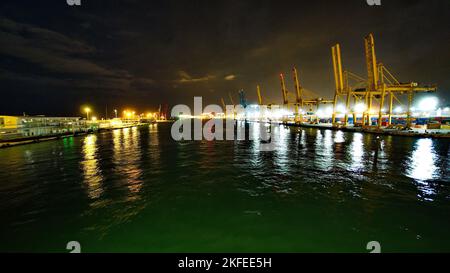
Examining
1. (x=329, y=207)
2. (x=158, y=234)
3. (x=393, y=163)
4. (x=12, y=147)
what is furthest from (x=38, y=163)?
(x=393, y=163)

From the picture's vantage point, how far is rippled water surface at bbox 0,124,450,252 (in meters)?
6.34

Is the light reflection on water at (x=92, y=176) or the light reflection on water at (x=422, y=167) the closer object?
the light reflection on water at (x=92, y=176)

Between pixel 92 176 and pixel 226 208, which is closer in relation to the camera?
pixel 226 208

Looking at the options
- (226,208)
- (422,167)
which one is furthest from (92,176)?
(422,167)

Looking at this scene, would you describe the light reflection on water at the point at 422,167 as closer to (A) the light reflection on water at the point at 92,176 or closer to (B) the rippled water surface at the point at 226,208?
(B) the rippled water surface at the point at 226,208

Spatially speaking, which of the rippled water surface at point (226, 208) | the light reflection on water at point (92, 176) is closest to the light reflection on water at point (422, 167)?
the rippled water surface at point (226, 208)

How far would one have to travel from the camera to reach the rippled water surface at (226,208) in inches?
250

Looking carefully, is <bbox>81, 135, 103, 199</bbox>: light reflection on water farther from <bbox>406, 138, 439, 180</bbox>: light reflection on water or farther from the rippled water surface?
<bbox>406, 138, 439, 180</bbox>: light reflection on water

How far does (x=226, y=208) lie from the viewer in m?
8.66

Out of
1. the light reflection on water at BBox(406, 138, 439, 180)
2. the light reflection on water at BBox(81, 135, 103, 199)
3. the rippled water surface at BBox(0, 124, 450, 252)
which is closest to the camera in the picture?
the rippled water surface at BBox(0, 124, 450, 252)

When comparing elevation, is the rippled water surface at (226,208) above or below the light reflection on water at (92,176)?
below

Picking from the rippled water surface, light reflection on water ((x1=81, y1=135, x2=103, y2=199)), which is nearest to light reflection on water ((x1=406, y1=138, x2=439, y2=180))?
the rippled water surface

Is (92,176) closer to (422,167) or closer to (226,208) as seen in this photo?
(226,208)

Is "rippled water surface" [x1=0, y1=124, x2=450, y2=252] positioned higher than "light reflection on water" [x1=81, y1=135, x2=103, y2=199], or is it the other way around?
"light reflection on water" [x1=81, y1=135, x2=103, y2=199]
